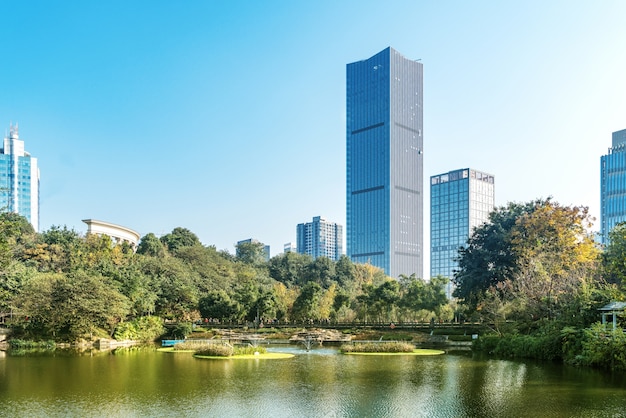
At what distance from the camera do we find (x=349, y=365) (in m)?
24.0

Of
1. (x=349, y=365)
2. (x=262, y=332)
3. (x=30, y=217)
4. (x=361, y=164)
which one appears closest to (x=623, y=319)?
(x=349, y=365)

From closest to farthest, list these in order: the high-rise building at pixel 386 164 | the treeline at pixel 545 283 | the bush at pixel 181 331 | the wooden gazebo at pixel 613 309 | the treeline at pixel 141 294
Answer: the wooden gazebo at pixel 613 309 < the treeline at pixel 545 283 < the treeline at pixel 141 294 < the bush at pixel 181 331 < the high-rise building at pixel 386 164

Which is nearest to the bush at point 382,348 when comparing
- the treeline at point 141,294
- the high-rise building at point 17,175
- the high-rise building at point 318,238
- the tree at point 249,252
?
the treeline at point 141,294

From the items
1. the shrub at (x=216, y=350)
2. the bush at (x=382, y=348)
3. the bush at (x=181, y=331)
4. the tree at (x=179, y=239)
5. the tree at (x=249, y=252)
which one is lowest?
the bush at (x=181, y=331)

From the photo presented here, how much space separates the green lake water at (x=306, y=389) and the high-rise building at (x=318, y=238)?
144m

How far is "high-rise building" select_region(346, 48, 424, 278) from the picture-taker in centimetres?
14100

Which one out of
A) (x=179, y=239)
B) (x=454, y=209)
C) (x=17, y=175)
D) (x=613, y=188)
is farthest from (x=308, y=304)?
(x=454, y=209)

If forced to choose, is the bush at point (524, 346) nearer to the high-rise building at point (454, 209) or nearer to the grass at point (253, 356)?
the grass at point (253, 356)

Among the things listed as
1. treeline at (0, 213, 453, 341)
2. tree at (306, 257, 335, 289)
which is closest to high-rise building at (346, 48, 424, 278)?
tree at (306, 257, 335, 289)

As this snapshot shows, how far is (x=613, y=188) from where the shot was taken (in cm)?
8656

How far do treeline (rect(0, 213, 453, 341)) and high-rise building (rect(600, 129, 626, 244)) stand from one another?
40895mm

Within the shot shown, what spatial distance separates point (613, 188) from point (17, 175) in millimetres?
98276

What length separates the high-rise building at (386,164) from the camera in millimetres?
141000

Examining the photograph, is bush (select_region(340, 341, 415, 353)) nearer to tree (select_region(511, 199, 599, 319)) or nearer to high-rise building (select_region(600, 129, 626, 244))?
tree (select_region(511, 199, 599, 319))
